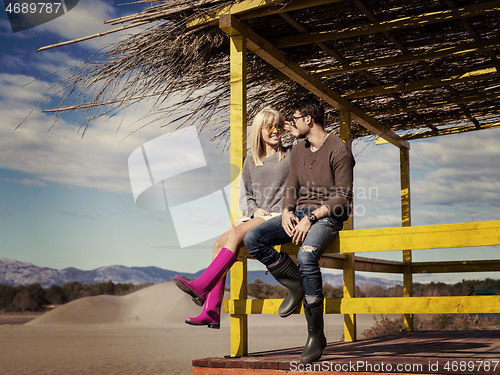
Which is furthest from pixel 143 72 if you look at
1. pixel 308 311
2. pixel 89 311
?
pixel 89 311

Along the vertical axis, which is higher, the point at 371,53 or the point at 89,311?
the point at 371,53

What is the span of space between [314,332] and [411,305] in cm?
71

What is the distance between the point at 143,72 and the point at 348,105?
2.79 metres

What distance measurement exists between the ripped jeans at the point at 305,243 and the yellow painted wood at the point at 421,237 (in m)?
0.15

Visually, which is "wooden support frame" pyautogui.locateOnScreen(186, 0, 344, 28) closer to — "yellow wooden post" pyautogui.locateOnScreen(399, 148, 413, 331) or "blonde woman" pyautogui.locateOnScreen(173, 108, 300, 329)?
"blonde woman" pyautogui.locateOnScreen(173, 108, 300, 329)

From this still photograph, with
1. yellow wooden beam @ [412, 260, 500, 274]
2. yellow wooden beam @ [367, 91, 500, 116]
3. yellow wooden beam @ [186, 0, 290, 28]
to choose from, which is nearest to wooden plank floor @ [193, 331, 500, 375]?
yellow wooden beam @ [186, 0, 290, 28]

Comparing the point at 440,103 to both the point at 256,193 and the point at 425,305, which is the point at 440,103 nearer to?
the point at 256,193

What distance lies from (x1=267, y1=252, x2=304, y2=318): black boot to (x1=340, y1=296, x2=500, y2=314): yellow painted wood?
1.09ft

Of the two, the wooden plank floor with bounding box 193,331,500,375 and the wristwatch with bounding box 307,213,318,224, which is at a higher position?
the wristwatch with bounding box 307,213,318,224

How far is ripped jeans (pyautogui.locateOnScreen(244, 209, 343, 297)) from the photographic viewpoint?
12.8ft

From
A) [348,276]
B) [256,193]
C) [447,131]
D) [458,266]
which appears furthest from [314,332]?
[447,131]

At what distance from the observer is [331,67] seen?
6371 millimetres

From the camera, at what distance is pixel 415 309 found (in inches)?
155

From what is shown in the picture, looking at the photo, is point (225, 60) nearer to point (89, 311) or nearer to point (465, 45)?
point (465, 45)
